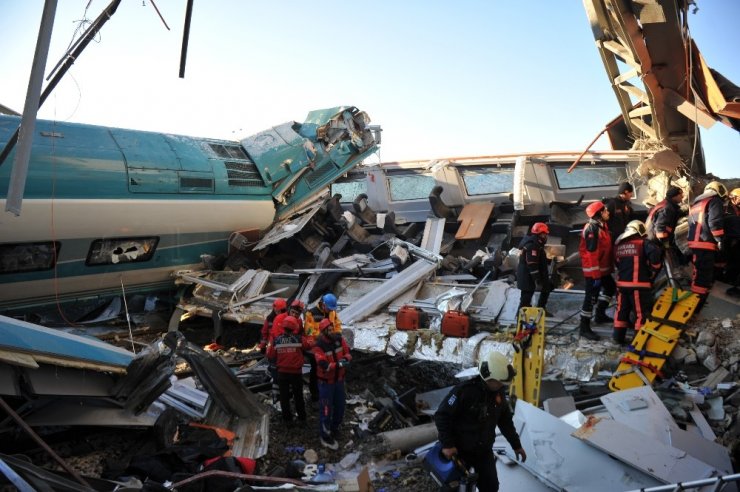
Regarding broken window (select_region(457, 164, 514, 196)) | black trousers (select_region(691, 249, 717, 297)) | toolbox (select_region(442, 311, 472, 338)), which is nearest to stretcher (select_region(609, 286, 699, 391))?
black trousers (select_region(691, 249, 717, 297))

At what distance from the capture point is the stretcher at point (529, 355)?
5.38 m

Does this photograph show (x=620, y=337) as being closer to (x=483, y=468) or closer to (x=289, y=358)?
(x=483, y=468)

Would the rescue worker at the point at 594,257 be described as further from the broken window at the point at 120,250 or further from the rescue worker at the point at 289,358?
the broken window at the point at 120,250

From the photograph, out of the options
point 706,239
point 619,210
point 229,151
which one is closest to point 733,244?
point 706,239

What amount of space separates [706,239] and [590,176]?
398 centimetres

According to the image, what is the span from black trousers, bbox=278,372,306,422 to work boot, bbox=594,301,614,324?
335 centimetres

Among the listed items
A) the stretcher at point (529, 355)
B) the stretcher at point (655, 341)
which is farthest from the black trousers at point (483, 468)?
the stretcher at point (655, 341)

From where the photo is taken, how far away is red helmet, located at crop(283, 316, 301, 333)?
575cm

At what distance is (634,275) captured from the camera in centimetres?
549

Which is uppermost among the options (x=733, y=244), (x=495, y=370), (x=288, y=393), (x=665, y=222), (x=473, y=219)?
(x=665, y=222)

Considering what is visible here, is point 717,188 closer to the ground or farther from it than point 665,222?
farther from it

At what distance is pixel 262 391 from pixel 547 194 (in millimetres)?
5578

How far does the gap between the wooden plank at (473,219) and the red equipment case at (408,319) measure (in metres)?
2.64

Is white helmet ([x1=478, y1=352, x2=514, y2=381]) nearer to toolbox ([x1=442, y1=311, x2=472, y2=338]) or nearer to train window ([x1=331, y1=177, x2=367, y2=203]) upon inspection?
toolbox ([x1=442, y1=311, x2=472, y2=338])
